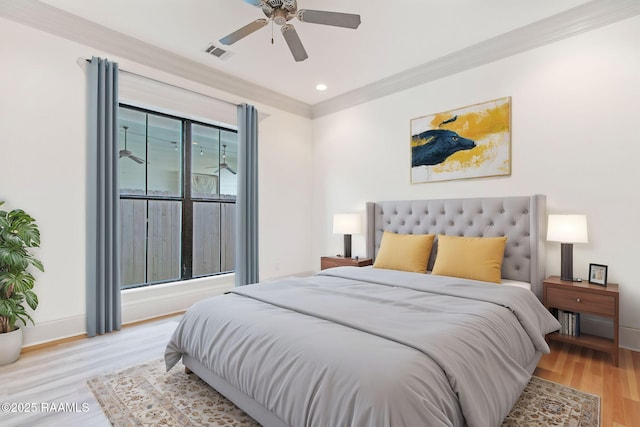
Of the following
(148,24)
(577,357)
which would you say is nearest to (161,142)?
(148,24)

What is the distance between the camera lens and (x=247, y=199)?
416 cm

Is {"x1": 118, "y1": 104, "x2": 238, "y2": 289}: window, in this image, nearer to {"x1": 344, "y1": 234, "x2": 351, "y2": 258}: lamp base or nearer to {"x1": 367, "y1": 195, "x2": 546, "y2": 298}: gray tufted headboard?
{"x1": 344, "y1": 234, "x2": 351, "y2": 258}: lamp base

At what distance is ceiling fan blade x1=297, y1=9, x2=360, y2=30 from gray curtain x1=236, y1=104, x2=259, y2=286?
2118 mm

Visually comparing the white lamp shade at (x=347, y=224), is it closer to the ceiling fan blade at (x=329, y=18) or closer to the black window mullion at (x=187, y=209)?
the black window mullion at (x=187, y=209)

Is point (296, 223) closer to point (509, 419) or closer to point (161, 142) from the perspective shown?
point (161, 142)

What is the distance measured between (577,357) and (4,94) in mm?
5075

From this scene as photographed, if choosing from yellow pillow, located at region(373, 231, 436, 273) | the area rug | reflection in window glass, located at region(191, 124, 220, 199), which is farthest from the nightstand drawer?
reflection in window glass, located at region(191, 124, 220, 199)

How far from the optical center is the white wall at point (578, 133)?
259 centimetres

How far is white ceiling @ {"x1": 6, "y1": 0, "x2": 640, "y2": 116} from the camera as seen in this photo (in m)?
2.66

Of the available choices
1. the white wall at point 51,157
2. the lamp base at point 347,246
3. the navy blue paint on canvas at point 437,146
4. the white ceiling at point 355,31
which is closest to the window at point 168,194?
the white wall at point 51,157

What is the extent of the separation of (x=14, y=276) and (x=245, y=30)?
2.53 meters

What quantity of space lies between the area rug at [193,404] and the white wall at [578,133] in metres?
1.25

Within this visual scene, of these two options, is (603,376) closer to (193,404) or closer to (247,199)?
(193,404)

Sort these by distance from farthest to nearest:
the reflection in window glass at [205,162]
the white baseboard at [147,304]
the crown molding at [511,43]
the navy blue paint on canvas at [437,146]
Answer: the reflection in window glass at [205,162]
the navy blue paint on canvas at [437,146]
the white baseboard at [147,304]
the crown molding at [511,43]
